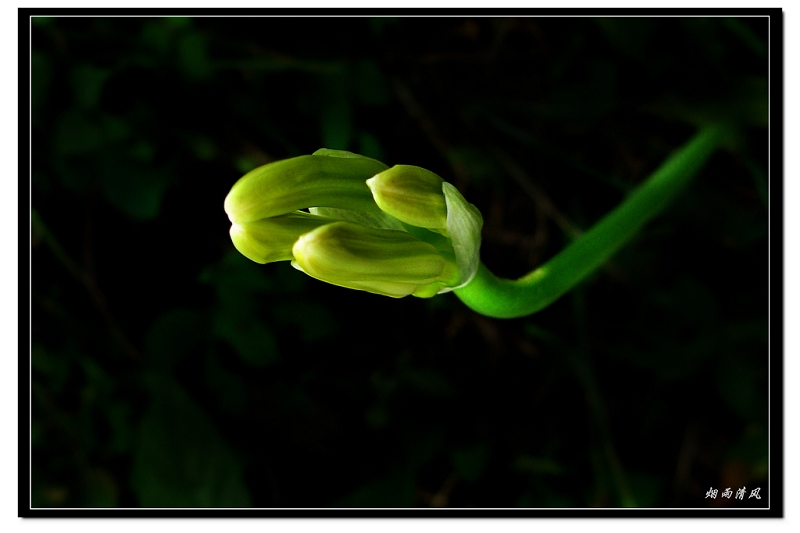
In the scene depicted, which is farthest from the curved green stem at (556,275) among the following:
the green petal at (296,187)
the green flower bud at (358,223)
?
the green petal at (296,187)

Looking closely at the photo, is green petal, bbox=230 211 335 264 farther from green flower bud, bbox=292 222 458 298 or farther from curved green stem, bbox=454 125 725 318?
curved green stem, bbox=454 125 725 318

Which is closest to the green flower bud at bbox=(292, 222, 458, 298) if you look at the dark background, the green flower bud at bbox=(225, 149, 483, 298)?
the green flower bud at bbox=(225, 149, 483, 298)

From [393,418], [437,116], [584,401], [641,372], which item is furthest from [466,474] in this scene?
[437,116]

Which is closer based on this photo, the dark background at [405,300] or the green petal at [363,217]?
the green petal at [363,217]

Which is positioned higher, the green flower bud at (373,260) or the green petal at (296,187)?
the green petal at (296,187)

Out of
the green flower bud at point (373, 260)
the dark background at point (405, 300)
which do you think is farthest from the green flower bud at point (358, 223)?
the dark background at point (405, 300)

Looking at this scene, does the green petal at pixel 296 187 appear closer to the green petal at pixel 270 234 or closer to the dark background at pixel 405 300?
the green petal at pixel 270 234
